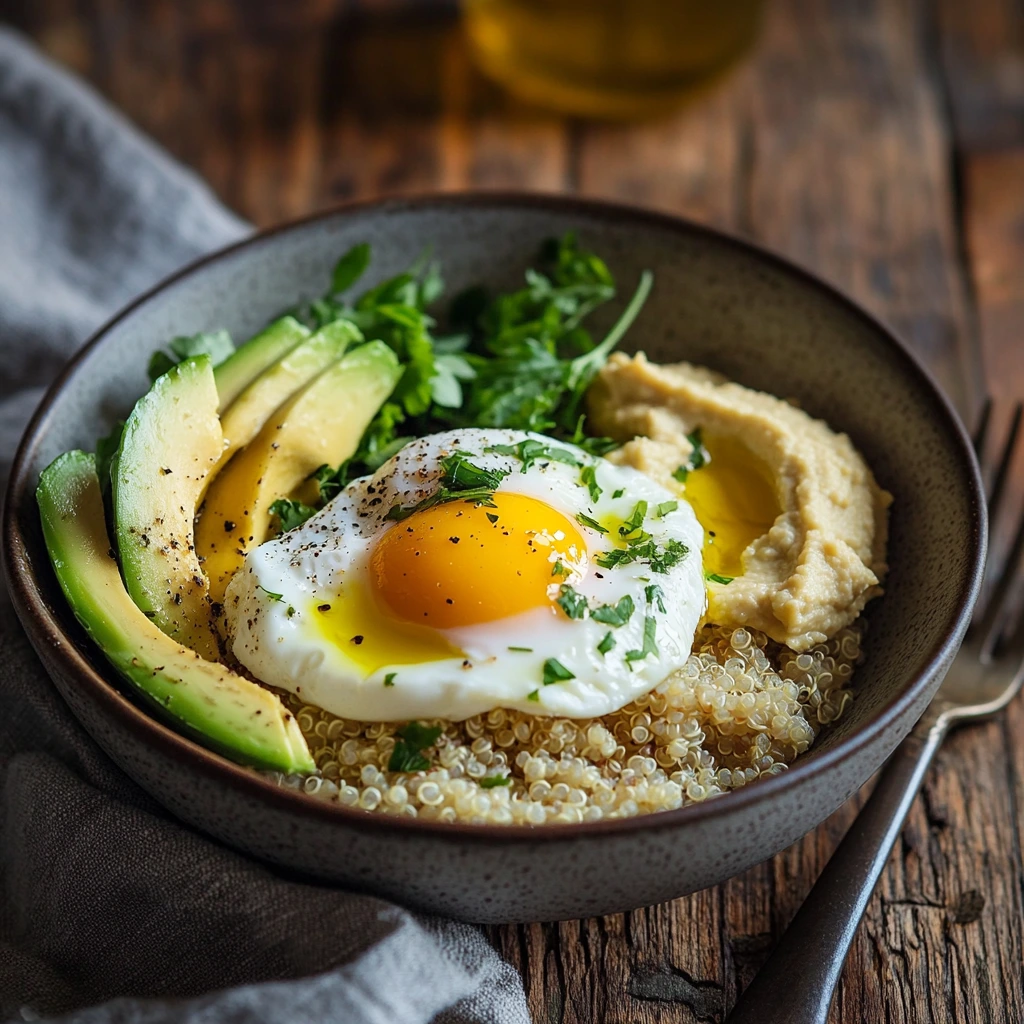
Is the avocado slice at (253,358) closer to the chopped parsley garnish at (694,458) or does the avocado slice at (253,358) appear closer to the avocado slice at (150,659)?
the avocado slice at (150,659)

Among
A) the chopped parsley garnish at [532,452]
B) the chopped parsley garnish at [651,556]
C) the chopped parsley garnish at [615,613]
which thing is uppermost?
the chopped parsley garnish at [532,452]

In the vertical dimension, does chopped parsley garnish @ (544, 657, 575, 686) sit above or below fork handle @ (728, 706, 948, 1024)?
above

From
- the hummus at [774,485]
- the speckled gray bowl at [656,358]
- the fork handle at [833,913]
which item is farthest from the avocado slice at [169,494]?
the fork handle at [833,913]

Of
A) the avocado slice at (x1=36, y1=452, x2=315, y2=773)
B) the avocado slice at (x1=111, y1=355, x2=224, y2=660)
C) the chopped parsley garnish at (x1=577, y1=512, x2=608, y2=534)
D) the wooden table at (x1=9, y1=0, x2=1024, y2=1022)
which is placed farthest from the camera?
the wooden table at (x1=9, y1=0, x2=1024, y2=1022)

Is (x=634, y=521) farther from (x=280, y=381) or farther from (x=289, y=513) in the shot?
(x=280, y=381)

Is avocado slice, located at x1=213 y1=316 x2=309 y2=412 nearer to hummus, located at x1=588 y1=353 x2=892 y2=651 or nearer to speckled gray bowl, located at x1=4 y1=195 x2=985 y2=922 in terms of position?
speckled gray bowl, located at x1=4 y1=195 x2=985 y2=922

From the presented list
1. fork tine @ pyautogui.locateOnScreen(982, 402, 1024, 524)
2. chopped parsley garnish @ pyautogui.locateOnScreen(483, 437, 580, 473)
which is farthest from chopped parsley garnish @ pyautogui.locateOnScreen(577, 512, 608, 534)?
fork tine @ pyautogui.locateOnScreen(982, 402, 1024, 524)
